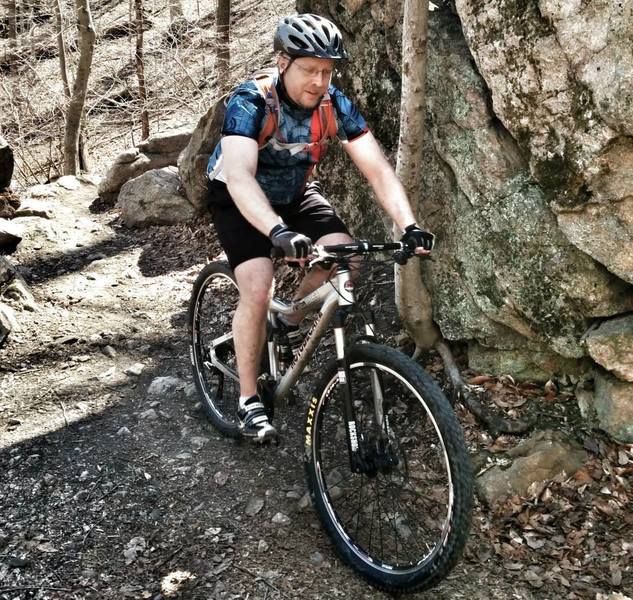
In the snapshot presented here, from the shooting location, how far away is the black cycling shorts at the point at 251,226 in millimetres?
4102

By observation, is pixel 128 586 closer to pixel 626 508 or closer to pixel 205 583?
pixel 205 583

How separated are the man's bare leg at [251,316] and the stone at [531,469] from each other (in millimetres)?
1547

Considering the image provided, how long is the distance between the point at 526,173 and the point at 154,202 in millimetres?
6204

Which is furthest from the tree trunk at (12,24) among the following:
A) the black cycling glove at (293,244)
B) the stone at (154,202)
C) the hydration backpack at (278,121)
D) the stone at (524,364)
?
the black cycling glove at (293,244)

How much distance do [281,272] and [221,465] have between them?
290 centimetres

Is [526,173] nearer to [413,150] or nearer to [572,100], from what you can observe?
[572,100]

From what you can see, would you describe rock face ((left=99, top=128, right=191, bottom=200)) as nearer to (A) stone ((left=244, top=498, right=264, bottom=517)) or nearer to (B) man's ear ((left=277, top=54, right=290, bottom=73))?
(B) man's ear ((left=277, top=54, right=290, bottom=73))

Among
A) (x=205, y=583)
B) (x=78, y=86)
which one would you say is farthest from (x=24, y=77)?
(x=205, y=583)

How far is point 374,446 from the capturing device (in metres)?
3.61

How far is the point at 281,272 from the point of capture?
7.19 metres

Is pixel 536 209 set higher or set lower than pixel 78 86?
lower

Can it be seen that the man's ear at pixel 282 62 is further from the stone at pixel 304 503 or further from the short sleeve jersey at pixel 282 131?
the stone at pixel 304 503

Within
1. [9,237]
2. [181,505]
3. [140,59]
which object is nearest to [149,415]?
[181,505]

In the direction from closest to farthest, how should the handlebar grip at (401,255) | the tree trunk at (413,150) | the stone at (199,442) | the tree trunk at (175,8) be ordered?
1. the handlebar grip at (401,255)
2. the tree trunk at (413,150)
3. the stone at (199,442)
4. the tree trunk at (175,8)
